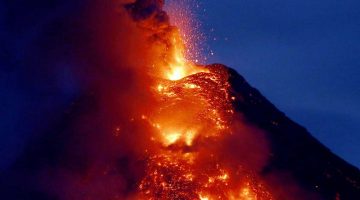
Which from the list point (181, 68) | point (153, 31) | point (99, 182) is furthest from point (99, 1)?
point (99, 182)

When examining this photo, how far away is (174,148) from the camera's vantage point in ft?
61.2

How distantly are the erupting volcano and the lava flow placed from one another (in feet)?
0.11

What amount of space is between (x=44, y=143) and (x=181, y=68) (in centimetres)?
617

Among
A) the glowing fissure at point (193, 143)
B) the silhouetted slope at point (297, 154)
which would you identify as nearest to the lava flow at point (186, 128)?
the glowing fissure at point (193, 143)

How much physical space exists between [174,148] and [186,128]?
945 mm

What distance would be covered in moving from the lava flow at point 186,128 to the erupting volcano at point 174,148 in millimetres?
32

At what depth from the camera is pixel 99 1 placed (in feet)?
77.8

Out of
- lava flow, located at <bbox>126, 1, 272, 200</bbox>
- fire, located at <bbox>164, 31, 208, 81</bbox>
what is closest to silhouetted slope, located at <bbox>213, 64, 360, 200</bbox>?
lava flow, located at <bbox>126, 1, 272, 200</bbox>

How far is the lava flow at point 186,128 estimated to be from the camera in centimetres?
1733

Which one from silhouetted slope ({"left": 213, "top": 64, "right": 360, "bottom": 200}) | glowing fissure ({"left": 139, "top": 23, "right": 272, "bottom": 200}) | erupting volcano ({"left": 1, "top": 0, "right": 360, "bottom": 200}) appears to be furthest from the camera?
silhouetted slope ({"left": 213, "top": 64, "right": 360, "bottom": 200})

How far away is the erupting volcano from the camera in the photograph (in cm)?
1762

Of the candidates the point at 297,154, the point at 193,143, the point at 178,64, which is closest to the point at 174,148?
the point at 193,143

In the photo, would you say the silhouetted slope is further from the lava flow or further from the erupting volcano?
the lava flow

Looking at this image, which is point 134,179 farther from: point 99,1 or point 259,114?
point 99,1
